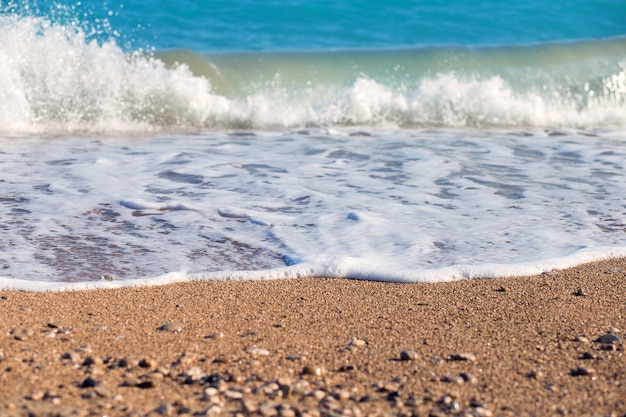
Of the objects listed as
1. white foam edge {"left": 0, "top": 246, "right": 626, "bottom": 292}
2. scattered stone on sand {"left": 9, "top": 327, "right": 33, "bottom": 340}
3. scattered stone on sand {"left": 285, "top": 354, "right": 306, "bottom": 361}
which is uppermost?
scattered stone on sand {"left": 9, "top": 327, "right": 33, "bottom": 340}

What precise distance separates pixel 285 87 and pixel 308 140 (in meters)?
2.65

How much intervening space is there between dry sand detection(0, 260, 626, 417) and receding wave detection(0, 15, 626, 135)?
4727 millimetres

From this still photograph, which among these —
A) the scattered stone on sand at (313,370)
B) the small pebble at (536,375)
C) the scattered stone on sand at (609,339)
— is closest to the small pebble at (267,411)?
the scattered stone on sand at (313,370)

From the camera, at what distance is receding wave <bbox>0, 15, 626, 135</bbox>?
25.8 ft

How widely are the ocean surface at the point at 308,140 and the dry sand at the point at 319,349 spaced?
0.25 metres

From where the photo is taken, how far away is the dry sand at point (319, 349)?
209 centimetres

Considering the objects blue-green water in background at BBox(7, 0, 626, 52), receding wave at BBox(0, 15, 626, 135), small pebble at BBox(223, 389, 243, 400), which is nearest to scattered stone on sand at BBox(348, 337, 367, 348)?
small pebble at BBox(223, 389, 243, 400)

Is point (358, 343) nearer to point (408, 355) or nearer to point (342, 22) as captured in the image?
point (408, 355)

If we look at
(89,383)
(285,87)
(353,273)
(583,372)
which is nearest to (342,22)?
(285,87)

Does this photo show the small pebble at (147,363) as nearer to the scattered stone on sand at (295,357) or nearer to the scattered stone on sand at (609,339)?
the scattered stone on sand at (295,357)

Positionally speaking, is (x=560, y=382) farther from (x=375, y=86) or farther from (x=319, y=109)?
(x=375, y=86)

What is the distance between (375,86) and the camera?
911cm

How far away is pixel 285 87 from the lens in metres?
9.53

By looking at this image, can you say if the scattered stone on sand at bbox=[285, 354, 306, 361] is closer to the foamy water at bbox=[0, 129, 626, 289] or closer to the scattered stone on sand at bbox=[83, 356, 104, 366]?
the scattered stone on sand at bbox=[83, 356, 104, 366]
